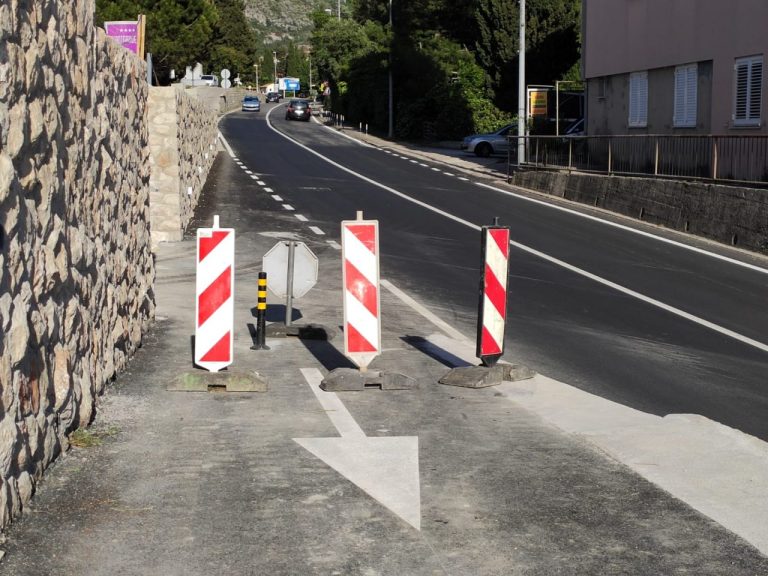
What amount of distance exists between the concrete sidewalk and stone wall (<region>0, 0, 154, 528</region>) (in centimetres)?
33

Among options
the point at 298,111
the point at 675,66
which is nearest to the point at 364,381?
the point at 675,66

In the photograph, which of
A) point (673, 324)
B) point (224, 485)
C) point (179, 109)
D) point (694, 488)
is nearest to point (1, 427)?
point (224, 485)

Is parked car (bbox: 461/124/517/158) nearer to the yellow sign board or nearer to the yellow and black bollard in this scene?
the yellow sign board

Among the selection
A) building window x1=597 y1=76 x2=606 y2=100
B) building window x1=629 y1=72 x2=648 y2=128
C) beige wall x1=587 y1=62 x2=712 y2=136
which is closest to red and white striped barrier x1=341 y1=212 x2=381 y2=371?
beige wall x1=587 y1=62 x2=712 y2=136

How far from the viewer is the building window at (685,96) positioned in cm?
3041

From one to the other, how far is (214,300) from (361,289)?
1168 millimetres

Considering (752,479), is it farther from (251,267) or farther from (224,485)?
(251,267)

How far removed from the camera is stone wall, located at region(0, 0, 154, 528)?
18.9 ft

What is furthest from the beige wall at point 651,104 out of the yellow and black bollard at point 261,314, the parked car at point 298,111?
the parked car at point 298,111

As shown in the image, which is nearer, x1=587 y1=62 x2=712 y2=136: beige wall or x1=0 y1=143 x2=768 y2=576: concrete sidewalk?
x1=0 y1=143 x2=768 y2=576: concrete sidewalk

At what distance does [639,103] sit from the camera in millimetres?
34125

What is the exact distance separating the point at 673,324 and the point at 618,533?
797 centimetres

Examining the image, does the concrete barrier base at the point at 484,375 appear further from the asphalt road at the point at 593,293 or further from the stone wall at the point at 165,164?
the stone wall at the point at 165,164

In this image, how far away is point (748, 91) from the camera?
27.3 meters
